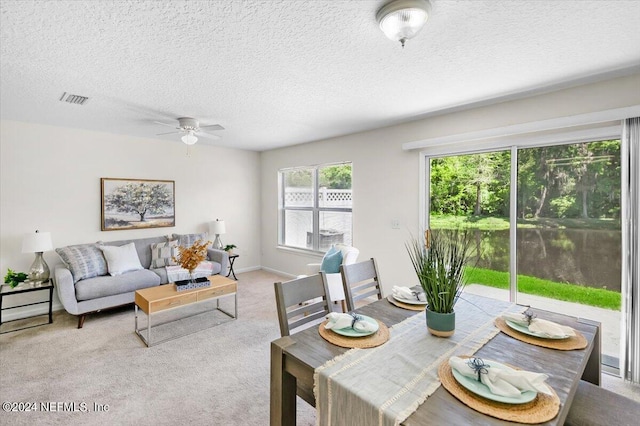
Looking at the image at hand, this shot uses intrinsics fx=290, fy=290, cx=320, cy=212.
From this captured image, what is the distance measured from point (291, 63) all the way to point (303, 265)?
11.9 ft

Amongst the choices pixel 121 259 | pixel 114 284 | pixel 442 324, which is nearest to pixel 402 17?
pixel 442 324

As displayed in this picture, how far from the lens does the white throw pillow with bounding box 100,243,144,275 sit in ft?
12.1

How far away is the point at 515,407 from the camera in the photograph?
0.93 metres

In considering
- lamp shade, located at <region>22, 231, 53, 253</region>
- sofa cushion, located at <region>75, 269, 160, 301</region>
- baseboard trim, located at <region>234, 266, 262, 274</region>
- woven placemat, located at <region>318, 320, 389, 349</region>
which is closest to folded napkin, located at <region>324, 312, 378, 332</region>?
woven placemat, located at <region>318, 320, 389, 349</region>

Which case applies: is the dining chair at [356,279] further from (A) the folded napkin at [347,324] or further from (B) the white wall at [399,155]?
(B) the white wall at [399,155]

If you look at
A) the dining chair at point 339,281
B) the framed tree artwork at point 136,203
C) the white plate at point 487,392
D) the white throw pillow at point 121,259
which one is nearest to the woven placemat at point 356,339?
the white plate at point 487,392

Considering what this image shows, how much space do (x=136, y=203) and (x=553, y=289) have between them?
538 centimetres

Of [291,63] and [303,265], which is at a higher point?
[291,63]

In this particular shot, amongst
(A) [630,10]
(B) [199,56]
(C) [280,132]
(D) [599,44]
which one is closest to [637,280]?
(D) [599,44]

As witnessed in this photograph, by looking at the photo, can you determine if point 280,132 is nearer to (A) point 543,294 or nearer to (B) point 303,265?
(B) point 303,265

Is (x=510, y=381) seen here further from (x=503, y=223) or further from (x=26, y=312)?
(x=26, y=312)

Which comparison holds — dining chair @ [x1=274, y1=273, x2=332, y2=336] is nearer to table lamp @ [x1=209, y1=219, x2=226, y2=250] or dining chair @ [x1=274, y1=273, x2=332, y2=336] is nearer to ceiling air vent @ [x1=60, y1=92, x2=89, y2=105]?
ceiling air vent @ [x1=60, y1=92, x2=89, y2=105]

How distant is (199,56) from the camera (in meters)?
2.01

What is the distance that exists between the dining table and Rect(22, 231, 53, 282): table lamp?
362 centimetres
